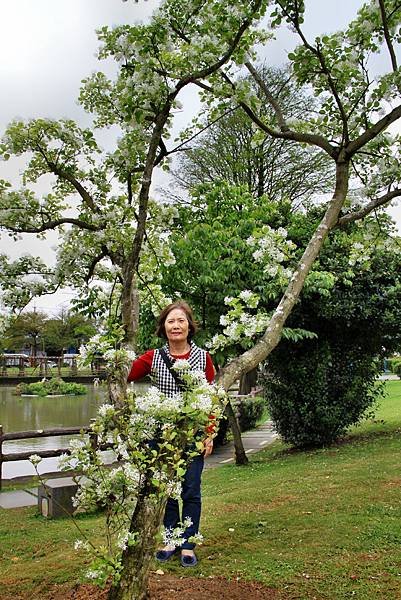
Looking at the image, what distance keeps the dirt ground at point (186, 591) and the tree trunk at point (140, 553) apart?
0.39 m

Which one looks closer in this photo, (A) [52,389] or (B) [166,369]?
(B) [166,369]

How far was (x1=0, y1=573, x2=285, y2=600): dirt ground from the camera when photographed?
3527mm

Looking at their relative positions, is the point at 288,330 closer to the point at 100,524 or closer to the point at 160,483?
the point at 100,524

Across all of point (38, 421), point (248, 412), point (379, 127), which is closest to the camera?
point (379, 127)

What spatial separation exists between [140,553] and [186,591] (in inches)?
25.9

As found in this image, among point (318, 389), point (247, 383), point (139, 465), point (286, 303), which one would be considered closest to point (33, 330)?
point (247, 383)

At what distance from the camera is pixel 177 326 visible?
4062mm

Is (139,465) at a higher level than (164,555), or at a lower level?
higher

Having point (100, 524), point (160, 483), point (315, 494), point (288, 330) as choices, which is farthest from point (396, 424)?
point (160, 483)

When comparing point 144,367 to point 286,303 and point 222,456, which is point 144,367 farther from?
point 222,456

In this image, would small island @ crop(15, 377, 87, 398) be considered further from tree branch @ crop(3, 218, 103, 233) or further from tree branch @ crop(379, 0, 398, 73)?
tree branch @ crop(379, 0, 398, 73)

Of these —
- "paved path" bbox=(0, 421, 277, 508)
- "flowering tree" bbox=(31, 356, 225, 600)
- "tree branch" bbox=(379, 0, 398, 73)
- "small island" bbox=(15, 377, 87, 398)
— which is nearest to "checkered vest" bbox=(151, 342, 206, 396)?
"flowering tree" bbox=(31, 356, 225, 600)

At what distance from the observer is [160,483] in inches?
114

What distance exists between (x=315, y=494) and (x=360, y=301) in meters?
4.61
